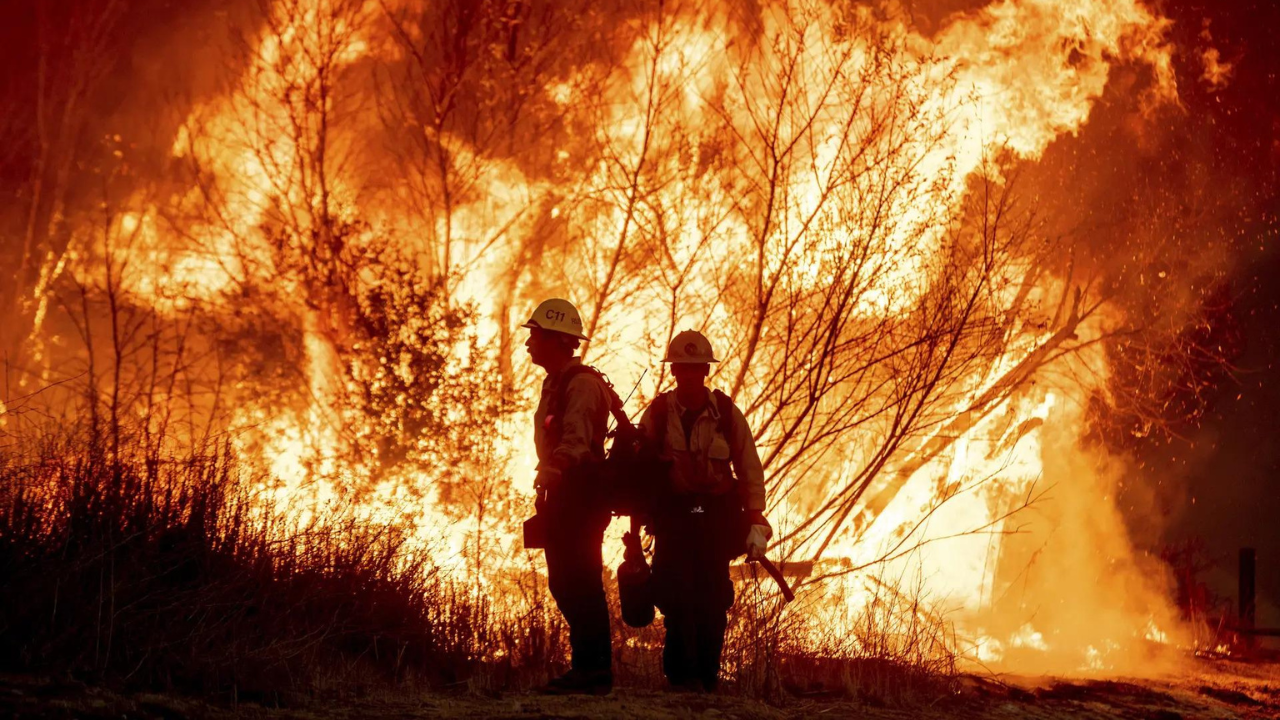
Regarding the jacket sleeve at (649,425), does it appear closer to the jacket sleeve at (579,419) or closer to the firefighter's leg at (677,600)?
the jacket sleeve at (579,419)

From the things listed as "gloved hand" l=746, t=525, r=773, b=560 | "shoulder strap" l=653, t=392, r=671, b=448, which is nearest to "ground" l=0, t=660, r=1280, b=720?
"gloved hand" l=746, t=525, r=773, b=560

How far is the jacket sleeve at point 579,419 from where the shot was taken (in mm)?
5758

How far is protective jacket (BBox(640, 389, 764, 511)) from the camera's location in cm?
624

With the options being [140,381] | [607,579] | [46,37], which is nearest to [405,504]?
[607,579]

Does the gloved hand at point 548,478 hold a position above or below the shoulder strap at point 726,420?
below

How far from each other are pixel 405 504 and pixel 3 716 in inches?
237

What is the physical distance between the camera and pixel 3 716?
4.32 metres

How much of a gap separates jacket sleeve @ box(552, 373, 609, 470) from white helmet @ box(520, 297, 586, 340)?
0.28 metres

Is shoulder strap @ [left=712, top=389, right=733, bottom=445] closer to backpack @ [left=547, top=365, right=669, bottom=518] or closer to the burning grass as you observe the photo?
backpack @ [left=547, top=365, right=669, bottom=518]

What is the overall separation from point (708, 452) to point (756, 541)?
0.52m

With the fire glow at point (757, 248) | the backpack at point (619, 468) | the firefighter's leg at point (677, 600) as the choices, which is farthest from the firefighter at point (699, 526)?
the fire glow at point (757, 248)

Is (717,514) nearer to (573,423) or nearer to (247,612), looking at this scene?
(573,423)

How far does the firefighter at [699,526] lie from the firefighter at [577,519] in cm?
42

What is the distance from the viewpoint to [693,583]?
6238 mm
